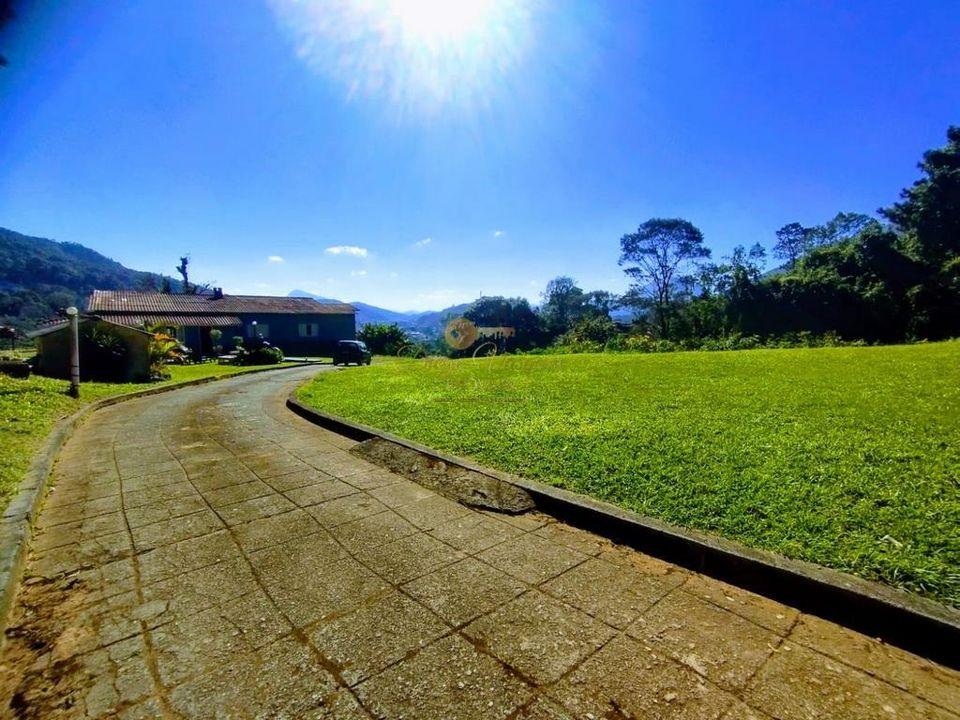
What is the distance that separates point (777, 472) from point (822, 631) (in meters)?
1.64

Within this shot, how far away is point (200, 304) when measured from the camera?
32719 mm

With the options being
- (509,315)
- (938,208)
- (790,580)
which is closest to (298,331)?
(509,315)

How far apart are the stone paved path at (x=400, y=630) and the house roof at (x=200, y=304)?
32492 mm

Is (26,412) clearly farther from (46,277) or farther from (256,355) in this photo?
(46,277)

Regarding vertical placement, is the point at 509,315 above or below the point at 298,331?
above

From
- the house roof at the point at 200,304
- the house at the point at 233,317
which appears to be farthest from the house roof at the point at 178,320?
the house roof at the point at 200,304

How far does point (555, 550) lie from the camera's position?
2.79m

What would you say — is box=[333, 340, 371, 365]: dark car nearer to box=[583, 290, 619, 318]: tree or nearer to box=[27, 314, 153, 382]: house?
box=[27, 314, 153, 382]: house

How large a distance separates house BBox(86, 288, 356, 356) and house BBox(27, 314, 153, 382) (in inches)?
538

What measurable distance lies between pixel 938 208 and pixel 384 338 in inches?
1405

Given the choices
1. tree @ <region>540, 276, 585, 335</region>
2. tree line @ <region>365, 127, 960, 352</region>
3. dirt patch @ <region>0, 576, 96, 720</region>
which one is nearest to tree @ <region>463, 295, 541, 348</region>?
tree @ <region>540, 276, 585, 335</region>

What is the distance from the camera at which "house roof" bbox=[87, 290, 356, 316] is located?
96.2ft

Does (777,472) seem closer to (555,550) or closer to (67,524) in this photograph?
(555,550)

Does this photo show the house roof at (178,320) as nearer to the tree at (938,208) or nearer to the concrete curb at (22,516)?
the concrete curb at (22,516)
